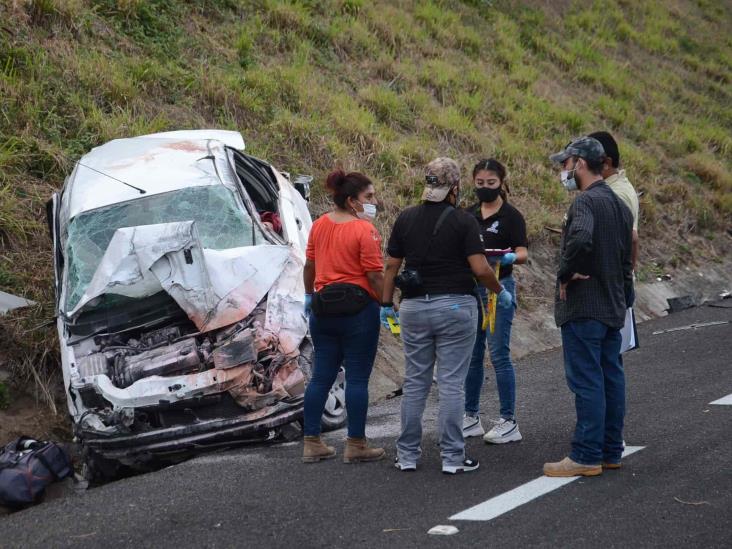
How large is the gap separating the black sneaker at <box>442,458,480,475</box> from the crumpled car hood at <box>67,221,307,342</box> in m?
1.67

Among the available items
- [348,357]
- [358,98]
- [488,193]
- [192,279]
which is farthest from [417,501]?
[358,98]

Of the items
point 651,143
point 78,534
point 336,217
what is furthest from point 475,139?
point 78,534

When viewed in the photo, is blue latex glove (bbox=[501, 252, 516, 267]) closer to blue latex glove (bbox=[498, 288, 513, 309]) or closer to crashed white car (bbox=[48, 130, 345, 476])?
blue latex glove (bbox=[498, 288, 513, 309])

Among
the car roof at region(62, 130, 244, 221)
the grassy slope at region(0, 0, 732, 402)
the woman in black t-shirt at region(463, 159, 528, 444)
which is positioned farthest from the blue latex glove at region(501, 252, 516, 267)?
the grassy slope at region(0, 0, 732, 402)

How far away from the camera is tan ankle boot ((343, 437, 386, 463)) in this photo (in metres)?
5.99

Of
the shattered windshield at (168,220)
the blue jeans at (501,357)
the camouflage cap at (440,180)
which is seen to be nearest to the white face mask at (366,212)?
the camouflage cap at (440,180)

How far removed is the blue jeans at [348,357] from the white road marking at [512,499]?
1.13 meters

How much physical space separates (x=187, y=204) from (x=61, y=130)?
377 cm

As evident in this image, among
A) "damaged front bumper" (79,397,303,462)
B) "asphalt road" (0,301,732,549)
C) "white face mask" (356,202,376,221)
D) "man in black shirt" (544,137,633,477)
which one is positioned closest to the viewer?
"asphalt road" (0,301,732,549)

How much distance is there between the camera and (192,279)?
6828 mm

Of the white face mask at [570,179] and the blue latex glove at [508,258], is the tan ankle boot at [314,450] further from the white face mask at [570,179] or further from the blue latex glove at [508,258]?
the white face mask at [570,179]

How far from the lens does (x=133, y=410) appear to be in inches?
247

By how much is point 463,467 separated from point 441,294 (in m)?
1.01

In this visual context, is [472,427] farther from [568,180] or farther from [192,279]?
[192,279]
